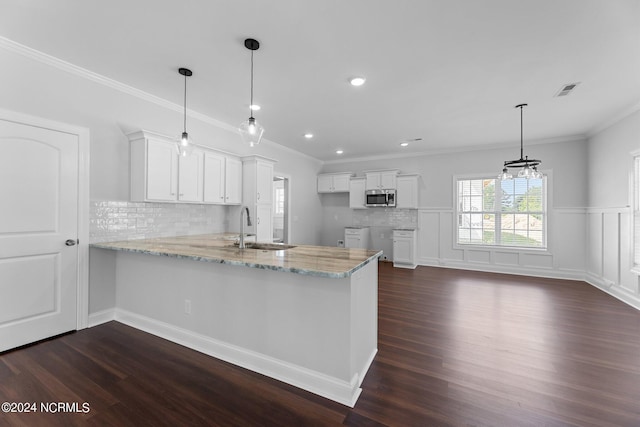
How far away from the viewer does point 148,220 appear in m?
3.56

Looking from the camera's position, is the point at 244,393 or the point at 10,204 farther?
the point at 10,204

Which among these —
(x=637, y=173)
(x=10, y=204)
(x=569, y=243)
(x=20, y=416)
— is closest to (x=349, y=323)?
(x=20, y=416)

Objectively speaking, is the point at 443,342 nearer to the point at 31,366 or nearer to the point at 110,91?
the point at 31,366

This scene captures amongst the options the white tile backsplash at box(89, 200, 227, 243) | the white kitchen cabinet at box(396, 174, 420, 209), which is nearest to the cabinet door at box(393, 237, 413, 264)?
the white kitchen cabinet at box(396, 174, 420, 209)

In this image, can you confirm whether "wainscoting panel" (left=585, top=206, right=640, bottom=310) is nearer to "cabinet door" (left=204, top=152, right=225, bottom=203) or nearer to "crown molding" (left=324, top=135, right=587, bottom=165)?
"crown molding" (left=324, top=135, right=587, bottom=165)

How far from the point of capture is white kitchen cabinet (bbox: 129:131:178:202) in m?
3.24

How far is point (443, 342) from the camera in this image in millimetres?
2699

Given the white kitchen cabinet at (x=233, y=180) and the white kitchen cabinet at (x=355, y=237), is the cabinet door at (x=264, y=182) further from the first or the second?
the white kitchen cabinet at (x=355, y=237)

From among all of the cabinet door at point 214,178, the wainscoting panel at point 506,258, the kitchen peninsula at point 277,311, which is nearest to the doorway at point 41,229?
the kitchen peninsula at point 277,311

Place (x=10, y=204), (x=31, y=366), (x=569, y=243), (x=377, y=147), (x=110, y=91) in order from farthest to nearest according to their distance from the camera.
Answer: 1. (x=377, y=147)
2. (x=569, y=243)
3. (x=110, y=91)
4. (x=10, y=204)
5. (x=31, y=366)

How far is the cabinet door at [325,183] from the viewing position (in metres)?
7.52

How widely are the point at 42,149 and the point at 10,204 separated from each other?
1.89 feet

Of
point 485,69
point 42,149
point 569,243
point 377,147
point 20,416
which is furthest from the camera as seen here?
point 377,147

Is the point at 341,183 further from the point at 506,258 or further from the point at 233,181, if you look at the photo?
the point at 506,258
